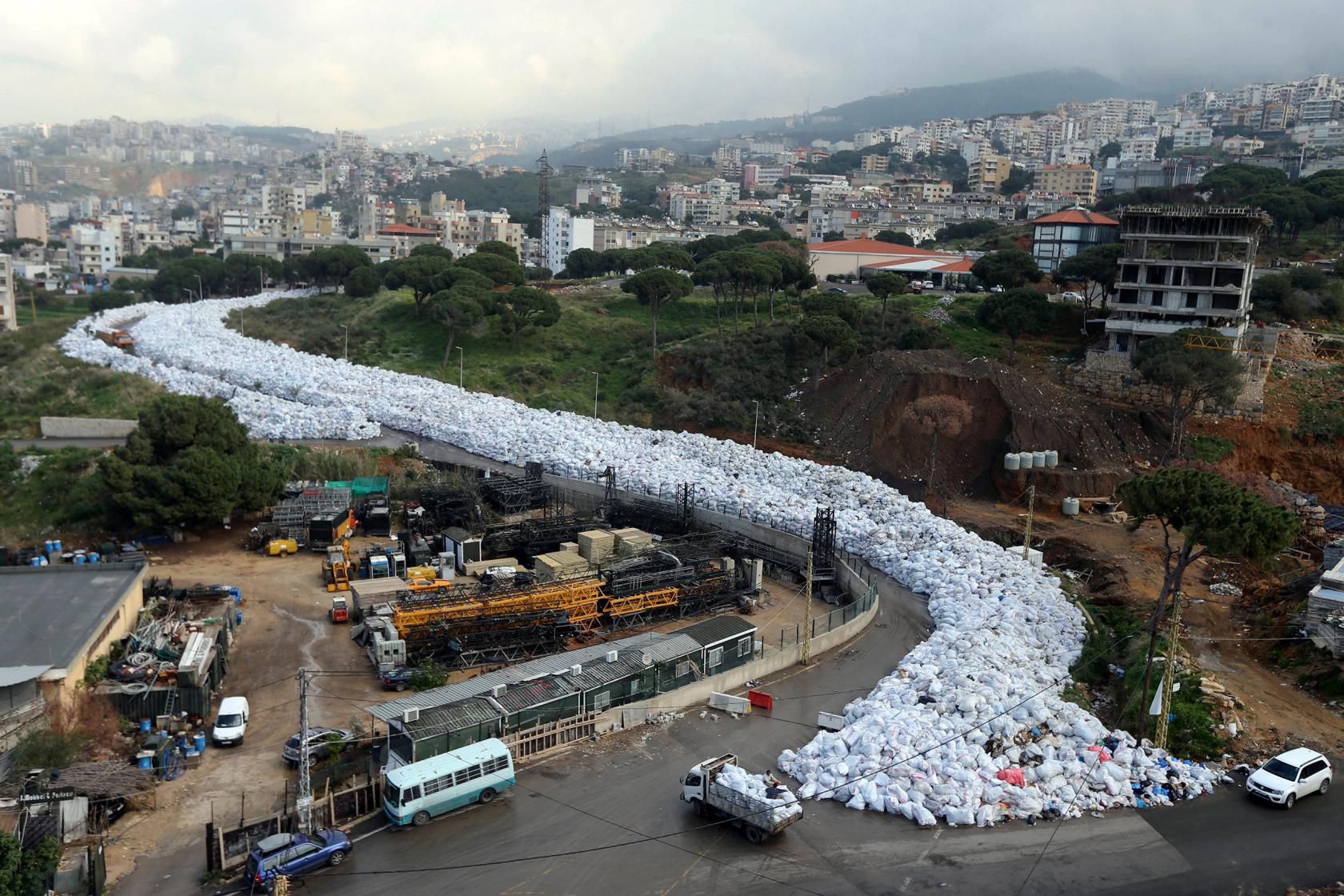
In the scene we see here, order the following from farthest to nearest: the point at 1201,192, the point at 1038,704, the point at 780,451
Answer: the point at 1201,192 < the point at 780,451 < the point at 1038,704

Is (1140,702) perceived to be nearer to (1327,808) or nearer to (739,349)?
(1327,808)

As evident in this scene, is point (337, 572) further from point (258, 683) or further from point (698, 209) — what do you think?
point (698, 209)

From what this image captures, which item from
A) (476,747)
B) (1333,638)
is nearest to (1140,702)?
(1333,638)

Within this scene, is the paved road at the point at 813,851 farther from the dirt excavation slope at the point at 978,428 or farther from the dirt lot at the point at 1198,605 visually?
the dirt excavation slope at the point at 978,428

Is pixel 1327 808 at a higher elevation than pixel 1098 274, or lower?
lower

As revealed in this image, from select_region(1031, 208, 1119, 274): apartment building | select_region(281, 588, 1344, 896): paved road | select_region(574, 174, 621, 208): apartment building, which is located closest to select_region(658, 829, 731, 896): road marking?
select_region(281, 588, 1344, 896): paved road

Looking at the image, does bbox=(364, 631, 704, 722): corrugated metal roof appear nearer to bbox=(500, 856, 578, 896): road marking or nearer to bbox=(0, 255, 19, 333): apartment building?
bbox=(500, 856, 578, 896): road marking

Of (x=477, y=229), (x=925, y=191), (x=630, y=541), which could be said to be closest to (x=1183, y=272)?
(x=630, y=541)
